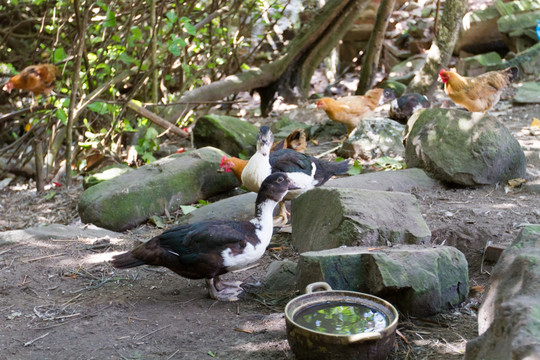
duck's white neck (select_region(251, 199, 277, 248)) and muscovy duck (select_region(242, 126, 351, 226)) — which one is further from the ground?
duck's white neck (select_region(251, 199, 277, 248))

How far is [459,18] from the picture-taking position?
8391mm

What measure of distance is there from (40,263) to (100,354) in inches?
68.0

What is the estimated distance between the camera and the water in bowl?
2934mm

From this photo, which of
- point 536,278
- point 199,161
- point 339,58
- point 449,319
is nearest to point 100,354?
point 449,319

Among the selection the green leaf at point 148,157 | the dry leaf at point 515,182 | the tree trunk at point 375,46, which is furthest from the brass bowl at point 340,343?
the tree trunk at point 375,46

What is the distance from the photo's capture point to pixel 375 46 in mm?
9977

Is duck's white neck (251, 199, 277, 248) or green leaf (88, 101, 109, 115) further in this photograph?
green leaf (88, 101, 109, 115)

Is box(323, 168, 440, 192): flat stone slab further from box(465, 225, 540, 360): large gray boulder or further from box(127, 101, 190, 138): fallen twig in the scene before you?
box(127, 101, 190, 138): fallen twig

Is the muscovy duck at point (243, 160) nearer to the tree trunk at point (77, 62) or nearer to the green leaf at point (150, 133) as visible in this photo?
the green leaf at point (150, 133)

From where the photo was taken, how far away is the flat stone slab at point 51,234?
520 cm

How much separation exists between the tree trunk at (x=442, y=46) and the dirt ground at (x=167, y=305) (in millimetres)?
3326

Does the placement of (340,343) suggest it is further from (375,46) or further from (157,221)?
(375,46)

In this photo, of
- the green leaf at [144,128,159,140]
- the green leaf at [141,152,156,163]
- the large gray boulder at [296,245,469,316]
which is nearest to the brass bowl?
the large gray boulder at [296,245,469,316]

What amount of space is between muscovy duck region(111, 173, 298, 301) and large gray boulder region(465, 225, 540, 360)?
5.69 ft
